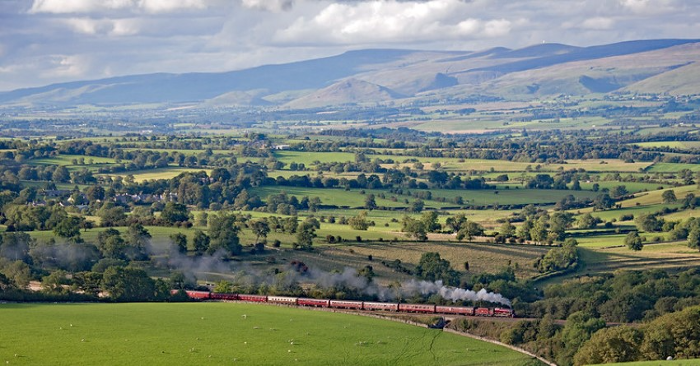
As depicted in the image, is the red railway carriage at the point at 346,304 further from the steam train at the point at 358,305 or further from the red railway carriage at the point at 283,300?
the red railway carriage at the point at 283,300

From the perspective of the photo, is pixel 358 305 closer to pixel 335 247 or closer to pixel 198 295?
pixel 198 295

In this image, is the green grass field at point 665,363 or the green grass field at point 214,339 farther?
the green grass field at point 214,339

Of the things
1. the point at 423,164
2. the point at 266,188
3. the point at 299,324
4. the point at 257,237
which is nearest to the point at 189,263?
the point at 257,237

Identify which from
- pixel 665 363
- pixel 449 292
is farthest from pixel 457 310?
pixel 665 363

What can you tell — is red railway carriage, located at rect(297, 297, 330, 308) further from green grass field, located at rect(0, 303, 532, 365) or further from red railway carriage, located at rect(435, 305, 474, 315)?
red railway carriage, located at rect(435, 305, 474, 315)

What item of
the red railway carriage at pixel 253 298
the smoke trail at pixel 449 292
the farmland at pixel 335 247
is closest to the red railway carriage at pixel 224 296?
the red railway carriage at pixel 253 298

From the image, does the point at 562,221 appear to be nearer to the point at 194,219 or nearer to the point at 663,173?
the point at 194,219

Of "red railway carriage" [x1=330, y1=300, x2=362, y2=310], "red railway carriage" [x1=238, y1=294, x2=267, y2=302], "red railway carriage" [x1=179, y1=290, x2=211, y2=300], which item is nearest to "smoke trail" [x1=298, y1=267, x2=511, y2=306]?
"red railway carriage" [x1=330, y1=300, x2=362, y2=310]
